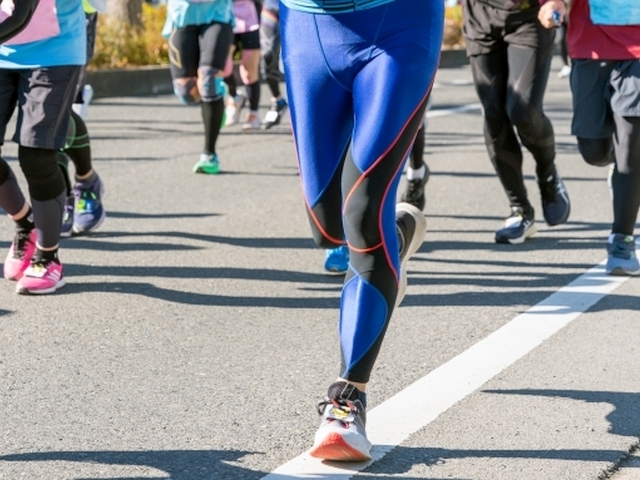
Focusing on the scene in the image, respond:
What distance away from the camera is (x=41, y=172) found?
587 cm

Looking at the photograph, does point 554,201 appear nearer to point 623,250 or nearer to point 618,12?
point 623,250

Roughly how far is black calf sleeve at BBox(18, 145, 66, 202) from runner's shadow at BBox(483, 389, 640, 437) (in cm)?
231

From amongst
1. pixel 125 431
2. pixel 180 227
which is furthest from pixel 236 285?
pixel 125 431

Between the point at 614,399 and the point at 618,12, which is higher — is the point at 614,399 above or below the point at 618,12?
below

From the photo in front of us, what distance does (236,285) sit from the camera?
639cm

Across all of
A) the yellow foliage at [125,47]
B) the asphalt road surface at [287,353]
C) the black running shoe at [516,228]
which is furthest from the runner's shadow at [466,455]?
the yellow foliage at [125,47]

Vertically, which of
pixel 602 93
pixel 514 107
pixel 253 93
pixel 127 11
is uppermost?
pixel 602 93

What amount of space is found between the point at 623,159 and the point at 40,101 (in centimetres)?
278

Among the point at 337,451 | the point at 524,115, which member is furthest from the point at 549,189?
the point at 337,451

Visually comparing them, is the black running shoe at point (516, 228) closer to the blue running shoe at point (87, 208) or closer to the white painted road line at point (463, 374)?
the white painted road line at point (463, 374)

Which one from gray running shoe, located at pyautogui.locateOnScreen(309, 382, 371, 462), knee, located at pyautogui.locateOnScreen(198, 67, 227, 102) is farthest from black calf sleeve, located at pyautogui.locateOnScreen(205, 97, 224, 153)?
gray running shoe, located at pyautogui.locateOnScreen(309, 382, 371, 462)

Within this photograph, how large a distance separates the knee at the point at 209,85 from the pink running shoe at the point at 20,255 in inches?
131

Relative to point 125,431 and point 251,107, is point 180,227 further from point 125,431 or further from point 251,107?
point 251,107

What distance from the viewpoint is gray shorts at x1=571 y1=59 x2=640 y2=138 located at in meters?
6.34
